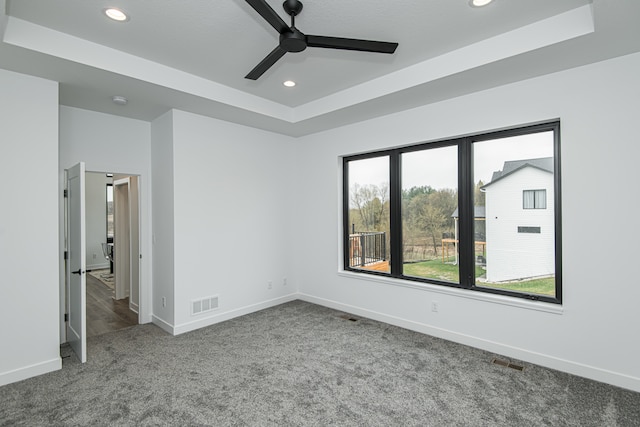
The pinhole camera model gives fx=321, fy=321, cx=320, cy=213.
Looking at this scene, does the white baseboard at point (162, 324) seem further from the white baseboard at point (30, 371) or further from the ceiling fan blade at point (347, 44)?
the ceiling fan blade at point (347, 44)

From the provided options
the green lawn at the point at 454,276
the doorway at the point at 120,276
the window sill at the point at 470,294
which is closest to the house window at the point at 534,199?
the green lawn at the point at 454,276

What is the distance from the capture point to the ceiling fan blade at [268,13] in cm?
177

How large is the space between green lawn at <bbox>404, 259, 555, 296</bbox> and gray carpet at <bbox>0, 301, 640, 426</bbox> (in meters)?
0.72

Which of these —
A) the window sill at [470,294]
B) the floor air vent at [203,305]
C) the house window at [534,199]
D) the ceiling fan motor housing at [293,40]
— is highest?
the ceiling fan motor housing at [293,40]

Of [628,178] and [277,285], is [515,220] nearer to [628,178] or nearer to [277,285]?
[628,178]

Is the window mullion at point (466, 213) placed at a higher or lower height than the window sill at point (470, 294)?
higher

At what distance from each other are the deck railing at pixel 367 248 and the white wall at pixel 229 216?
1.12 m

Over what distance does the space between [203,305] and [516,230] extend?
3.76 m

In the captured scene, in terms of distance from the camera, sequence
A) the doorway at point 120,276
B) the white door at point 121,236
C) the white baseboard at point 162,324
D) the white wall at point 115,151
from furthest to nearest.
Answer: the white door at point 121,236, the doorway at point 120,276, the white baseboard at point 162,324, the white wall at point 115,151

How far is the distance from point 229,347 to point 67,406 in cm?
140

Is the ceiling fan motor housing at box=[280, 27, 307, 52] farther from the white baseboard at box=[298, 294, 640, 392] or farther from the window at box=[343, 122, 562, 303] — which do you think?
the white baseboard at box=[298, 294, 640, 392]

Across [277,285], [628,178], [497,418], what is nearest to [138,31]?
[277,285]

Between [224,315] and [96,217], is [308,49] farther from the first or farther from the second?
[96,217]

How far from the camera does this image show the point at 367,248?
4.68 m
